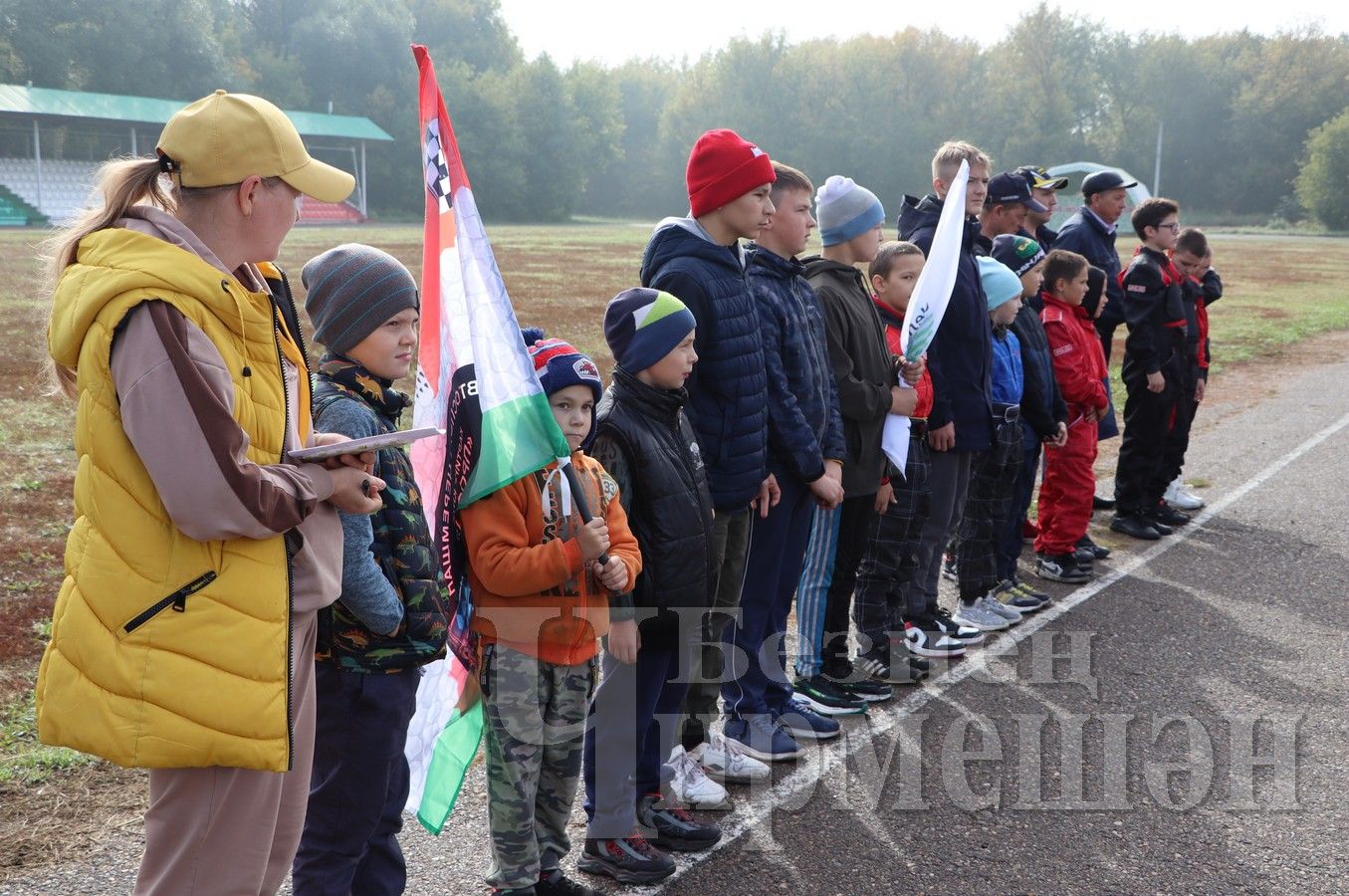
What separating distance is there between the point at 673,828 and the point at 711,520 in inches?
38.4

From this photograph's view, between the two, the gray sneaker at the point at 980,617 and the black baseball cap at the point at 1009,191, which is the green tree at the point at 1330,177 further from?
the gray sneaker at the point at 980,617

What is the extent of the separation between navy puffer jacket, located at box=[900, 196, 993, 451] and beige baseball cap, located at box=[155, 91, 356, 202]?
147 inches

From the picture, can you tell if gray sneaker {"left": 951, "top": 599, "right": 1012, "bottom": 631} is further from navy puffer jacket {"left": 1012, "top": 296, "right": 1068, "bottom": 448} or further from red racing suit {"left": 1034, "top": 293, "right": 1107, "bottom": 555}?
red racing suit {"left": 1034, "top": 293, "right": 1107, "bottom": 555}

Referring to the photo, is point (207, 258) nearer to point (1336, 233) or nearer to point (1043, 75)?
point (1336, 233)

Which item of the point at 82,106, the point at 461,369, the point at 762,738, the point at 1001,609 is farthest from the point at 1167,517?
the point at 82,106

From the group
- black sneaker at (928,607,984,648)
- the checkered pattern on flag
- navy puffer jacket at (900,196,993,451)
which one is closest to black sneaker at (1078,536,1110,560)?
black sneaker at (928,607,984,648)

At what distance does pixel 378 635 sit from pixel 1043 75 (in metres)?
98.0

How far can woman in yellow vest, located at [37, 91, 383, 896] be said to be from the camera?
199 centimetres

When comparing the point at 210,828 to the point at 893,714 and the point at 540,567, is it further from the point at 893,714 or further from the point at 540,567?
the point at 893,714

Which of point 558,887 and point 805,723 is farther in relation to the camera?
point 805,723

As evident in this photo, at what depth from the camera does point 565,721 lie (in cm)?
319

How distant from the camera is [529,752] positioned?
3.12m

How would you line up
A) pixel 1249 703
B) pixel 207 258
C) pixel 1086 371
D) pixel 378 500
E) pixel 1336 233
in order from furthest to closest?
pixel 1336 233 → pixel 1086 371 → pixel 1249 703 → pixel 378 500 → pixel 207 258

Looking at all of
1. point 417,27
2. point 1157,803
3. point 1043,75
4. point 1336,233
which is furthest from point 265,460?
point 1043,75
